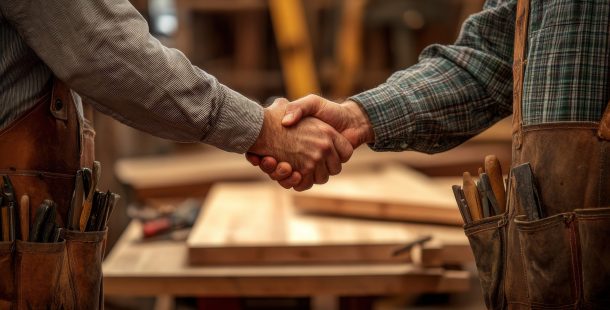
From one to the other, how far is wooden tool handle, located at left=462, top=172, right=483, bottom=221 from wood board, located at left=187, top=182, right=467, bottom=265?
91 centimetres

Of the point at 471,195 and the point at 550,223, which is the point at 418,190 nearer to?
the point at 471,195

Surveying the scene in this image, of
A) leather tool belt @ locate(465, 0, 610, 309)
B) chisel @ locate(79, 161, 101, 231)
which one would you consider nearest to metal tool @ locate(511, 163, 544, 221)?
leather tool belt @ locate(465, 0, 610, 309)

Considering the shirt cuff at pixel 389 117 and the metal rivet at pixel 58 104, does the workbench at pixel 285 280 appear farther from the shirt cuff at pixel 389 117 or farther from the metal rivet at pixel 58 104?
the metal rivet at pixel 58 104

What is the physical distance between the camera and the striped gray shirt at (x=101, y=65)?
1948 millimetres

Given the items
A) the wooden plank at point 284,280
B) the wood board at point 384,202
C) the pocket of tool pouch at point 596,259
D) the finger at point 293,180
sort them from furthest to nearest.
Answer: the wood board at point 384,202 < the wooden plank at point 284,280 < the finger at point 293,180 < the pocket of tool pouch at point 596,259

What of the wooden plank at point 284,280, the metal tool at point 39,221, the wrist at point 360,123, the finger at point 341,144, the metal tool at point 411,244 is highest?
the wrist at point 360,123

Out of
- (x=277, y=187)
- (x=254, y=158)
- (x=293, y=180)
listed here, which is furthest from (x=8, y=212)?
(x=277, y=187)

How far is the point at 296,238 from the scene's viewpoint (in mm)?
3119

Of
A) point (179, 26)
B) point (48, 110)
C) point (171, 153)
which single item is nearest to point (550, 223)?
point (48, 110)

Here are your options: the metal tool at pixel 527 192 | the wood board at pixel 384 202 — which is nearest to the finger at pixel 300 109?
the metal tool at pixel 527 192

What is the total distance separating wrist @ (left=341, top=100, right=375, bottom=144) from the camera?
2602 mm

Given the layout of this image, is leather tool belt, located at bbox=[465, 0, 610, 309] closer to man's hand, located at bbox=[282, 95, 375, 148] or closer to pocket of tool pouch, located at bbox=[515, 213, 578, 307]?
pocket of tool pouch, located at bbox=[515, 213, 578, 307]

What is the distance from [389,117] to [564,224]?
79cm

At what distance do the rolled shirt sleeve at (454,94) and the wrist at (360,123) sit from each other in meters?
0.02
